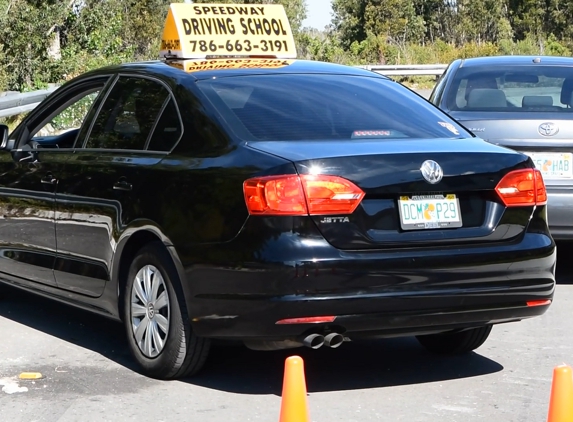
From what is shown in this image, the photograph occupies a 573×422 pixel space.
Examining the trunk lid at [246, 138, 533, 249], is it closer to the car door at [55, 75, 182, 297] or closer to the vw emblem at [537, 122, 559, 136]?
the car door at [55, 75, 182, 297]

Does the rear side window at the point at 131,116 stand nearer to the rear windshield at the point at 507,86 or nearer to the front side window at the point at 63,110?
the front side window at the point at 63,110

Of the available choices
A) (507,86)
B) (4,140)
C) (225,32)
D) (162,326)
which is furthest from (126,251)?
(507,86)

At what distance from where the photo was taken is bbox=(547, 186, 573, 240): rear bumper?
330 inches

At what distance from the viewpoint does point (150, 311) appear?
5.96 meters

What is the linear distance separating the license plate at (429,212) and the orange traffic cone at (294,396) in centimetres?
124

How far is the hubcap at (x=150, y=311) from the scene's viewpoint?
5.86 metres

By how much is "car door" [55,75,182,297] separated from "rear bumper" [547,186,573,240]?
10.8ft

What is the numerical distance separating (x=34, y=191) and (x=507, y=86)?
13.9 feet

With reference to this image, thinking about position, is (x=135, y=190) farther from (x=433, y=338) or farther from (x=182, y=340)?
(x=433, y=338)

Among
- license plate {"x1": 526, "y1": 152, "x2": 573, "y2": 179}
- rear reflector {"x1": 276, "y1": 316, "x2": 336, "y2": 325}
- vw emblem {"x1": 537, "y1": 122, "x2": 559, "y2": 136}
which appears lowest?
rear reflector {"x1": 276, "y1": 316, "x2": 336, "y2": 325}

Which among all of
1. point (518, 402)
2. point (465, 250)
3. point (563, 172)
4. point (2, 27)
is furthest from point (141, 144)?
point (2, 27)

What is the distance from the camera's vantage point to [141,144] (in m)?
6.28

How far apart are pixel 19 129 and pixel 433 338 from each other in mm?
2885

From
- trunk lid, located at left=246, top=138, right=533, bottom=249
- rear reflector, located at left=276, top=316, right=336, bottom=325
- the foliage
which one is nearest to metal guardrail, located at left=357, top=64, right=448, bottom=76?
the foliage
